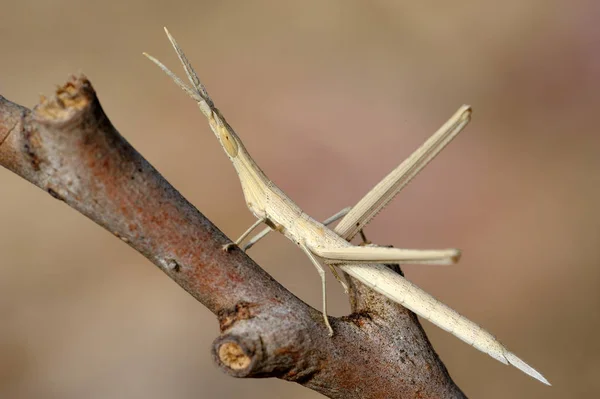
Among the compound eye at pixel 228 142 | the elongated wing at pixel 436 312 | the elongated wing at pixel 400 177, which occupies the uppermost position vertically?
the compound eye at pixel 228 142

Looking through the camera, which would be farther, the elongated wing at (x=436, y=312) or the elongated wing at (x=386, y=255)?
the elongated wing at (x=436, y=312)

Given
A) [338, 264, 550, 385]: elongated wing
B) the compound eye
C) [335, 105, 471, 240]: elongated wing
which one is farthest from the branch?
the compound eye

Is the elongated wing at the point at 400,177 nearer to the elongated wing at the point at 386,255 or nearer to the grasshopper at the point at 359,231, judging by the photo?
the grasshopper at the point at 359,231

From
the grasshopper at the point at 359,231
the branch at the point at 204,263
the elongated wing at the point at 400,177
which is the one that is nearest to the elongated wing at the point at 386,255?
the grasshopper at the point at 359,231

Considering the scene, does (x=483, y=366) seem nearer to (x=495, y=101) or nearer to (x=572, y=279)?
(x=572, y=279)

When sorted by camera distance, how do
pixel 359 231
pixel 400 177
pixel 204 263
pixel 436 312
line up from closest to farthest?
pixel 204 263 → pixel 436 312 → pixel 400 177 → pixel 359 231

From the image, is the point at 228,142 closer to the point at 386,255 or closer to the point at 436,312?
the point at 386,255

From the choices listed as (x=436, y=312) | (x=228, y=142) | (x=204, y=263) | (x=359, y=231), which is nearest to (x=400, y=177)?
(x=359, y=231)
